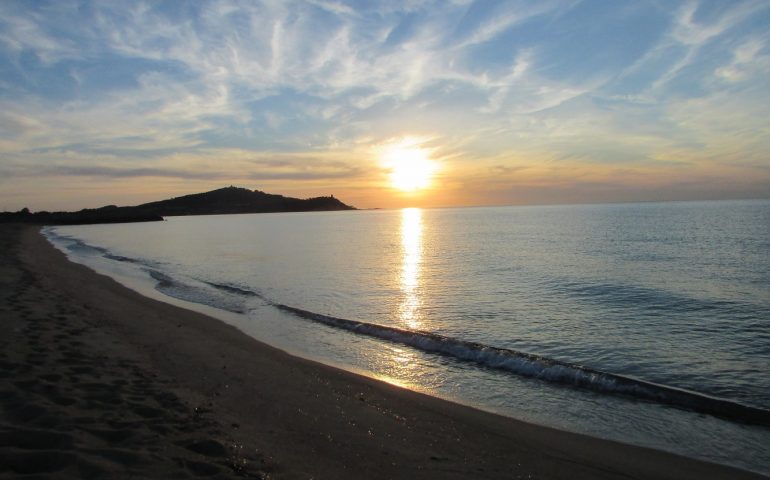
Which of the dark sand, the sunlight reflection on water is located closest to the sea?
the sunlight reflection on water

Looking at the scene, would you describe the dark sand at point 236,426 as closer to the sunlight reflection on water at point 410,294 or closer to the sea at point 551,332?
→ the sea at point 551,332

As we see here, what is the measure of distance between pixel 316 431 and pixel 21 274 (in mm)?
22740

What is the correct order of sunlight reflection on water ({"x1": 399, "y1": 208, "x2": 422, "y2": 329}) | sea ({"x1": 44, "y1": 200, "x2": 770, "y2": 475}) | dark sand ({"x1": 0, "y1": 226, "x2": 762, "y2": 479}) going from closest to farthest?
dark sand ({"x1": 0, "y1": 226, "x2": 762, "y2": 479}) → sea ({"x1": 44, "y1": 200, "x2": 770, "y2": 475}) → sunlight reflection on water ({"x1": 399, "y1": 208, "x2": 422, "y2": 329})

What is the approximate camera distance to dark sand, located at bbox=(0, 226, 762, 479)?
5586mm

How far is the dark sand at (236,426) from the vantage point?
559 centimetres

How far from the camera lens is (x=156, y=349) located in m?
11.8

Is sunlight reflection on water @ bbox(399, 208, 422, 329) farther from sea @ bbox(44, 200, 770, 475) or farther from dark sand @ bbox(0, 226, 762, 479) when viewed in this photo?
dark sand @ bbox(0, 226, 762, 479)

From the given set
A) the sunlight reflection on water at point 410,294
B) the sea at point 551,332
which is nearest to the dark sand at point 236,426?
the sea at point 551,332

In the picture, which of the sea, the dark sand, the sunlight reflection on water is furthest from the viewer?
the sunlight reflection on water

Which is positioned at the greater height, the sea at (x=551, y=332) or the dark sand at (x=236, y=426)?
the dark sand at (x=236, y=426)

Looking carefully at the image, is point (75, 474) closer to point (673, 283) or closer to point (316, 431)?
point (316, 431)

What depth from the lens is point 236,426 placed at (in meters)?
7.14

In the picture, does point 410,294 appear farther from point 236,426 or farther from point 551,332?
point 236,426

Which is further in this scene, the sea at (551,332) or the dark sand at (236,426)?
the sea at (551,332)
